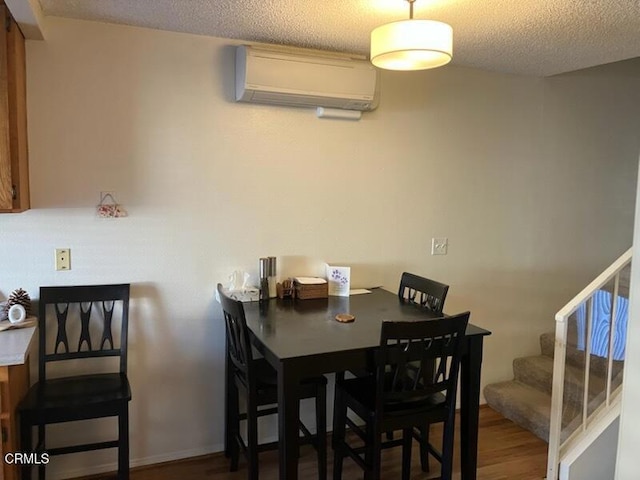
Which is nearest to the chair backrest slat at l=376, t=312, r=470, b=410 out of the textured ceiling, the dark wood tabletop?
the dark wood tabletop

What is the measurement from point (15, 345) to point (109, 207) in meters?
0.81

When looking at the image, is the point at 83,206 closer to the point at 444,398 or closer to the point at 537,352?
the point at 444,398

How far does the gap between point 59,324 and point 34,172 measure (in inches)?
29.6

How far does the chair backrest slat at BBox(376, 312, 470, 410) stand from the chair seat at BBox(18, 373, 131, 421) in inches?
46.7

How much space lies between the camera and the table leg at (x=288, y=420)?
196cm

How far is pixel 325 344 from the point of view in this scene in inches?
83.0

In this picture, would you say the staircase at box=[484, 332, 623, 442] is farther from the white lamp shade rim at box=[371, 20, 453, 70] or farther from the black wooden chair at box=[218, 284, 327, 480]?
the white lamp shade rim at box=[371, 20, 453, 70]

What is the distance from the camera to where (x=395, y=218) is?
128 inches

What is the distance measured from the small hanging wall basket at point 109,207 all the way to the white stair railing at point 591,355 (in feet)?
7.70

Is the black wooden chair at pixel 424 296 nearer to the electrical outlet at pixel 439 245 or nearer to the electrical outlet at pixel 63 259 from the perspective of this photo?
the electrical outlet at pixel 439 245

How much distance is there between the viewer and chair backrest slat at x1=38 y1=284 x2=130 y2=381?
8.15 ft

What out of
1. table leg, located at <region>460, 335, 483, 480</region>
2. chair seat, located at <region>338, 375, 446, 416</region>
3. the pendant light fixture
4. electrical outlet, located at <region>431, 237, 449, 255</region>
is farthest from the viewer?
electrical outlet, located at <region>431, 237, 449, 255</region>

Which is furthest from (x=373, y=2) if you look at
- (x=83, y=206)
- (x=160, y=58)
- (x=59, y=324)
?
(x=59, y=324)

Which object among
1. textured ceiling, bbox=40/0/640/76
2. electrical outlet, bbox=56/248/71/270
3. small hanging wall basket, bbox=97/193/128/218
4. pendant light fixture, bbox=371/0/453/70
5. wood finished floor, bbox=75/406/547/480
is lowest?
wood finished floor, bbox=75/406/547/480
